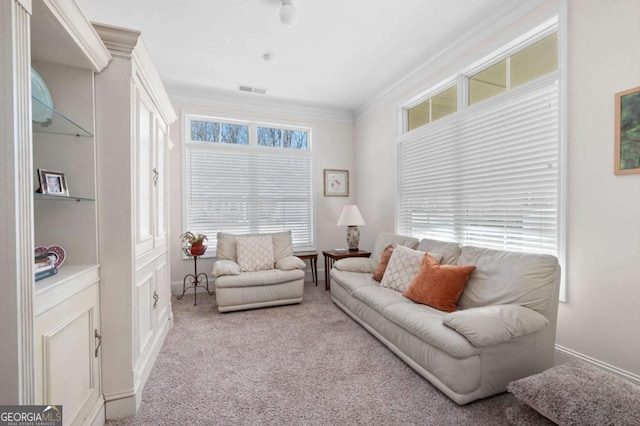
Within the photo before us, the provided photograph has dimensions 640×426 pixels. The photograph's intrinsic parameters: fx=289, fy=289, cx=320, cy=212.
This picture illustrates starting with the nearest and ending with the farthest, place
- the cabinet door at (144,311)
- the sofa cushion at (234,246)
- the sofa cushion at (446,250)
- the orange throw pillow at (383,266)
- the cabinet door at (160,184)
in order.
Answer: the cabinet door at (144,311), the cabinet door at (160,184), the sofa cushion at (446,250), the orange throw pillow at (383,266), the sofa cushion at (234,246)

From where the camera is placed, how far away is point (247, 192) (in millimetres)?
4527

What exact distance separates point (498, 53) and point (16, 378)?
372 centimetres

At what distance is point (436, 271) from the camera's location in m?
2.41

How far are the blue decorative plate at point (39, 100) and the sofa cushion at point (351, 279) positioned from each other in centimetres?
263

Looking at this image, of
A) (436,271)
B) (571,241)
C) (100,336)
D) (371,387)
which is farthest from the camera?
(436,271)

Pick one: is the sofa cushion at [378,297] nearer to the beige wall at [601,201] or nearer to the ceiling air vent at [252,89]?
the beige wall at [601,201]

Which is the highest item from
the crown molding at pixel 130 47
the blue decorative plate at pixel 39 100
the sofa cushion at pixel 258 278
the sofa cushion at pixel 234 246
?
the crown molding at pixel 130 47

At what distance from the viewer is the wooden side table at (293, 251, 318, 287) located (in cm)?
439

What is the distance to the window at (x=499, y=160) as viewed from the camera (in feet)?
7.40

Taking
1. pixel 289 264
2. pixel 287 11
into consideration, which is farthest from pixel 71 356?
pixel 287 11

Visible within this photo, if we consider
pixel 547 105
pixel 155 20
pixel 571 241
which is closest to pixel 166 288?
pixel 155 20

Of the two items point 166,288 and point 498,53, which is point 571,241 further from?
point 166,288

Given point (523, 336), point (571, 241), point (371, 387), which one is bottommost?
point (371, 387)

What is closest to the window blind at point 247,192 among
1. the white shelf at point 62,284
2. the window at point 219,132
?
the window at point 219,132
